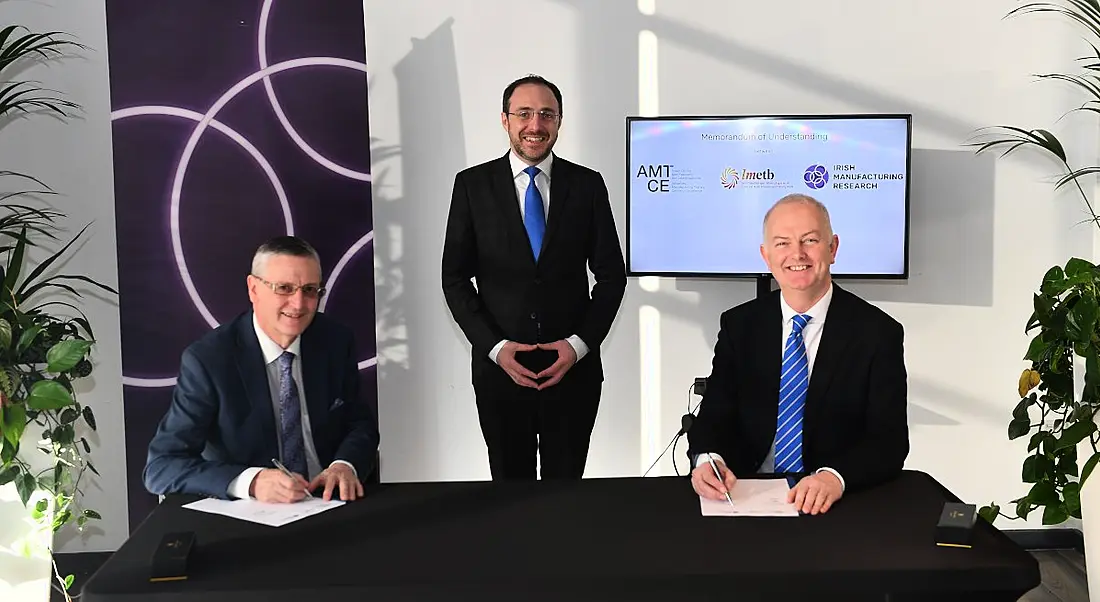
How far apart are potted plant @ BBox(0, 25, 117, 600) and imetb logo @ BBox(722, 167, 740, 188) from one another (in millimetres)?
2402

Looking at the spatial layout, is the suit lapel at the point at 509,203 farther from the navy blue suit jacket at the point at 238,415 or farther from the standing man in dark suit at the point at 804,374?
the standing man in dark suit at the point at 804,374

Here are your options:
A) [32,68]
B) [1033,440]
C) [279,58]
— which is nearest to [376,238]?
[279,58]

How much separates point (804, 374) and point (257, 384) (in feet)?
4.39

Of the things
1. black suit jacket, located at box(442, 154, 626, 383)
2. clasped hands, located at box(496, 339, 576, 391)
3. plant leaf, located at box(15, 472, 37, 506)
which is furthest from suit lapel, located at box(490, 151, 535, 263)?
plant leaf, located at box(15, 472, 37, 506)

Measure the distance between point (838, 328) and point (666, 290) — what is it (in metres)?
1.94

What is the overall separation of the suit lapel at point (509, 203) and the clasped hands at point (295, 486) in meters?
1.34

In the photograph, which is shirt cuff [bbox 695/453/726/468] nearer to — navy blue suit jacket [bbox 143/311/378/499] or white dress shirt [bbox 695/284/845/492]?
white dress shirt [bbox 695/284/845/492]

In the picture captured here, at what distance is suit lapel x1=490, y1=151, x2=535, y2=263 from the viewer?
338cm

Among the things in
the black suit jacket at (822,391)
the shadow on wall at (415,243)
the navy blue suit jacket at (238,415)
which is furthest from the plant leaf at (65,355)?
the black suit jacket at (822,391)

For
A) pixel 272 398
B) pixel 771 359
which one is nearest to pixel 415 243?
pixel 272 398

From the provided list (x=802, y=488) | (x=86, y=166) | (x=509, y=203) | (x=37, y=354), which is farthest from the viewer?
(x=86, y=166)

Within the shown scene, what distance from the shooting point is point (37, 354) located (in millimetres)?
3271

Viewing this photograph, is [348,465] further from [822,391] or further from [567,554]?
[822,391]

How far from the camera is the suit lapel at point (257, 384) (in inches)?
95.1
